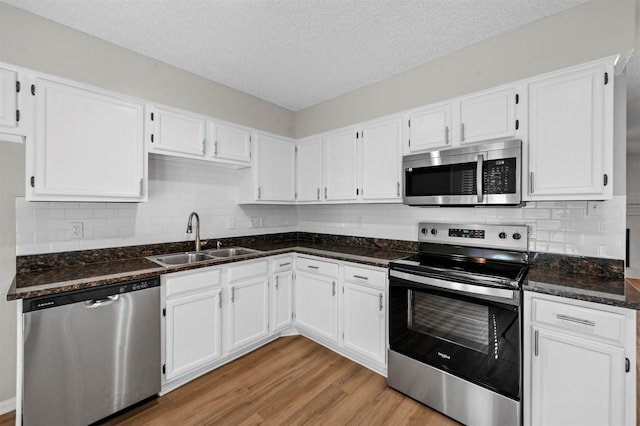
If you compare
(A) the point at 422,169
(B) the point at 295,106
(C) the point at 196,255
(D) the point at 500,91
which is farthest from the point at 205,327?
(D) the point at 500,91

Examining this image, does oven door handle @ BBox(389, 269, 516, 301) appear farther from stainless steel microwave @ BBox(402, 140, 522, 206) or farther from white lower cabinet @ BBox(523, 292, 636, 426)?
stainless steel microwave @ BBox(402, 140, 522, 206)

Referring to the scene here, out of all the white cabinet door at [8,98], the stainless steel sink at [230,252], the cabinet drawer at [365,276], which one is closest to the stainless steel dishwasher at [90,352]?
the stainless steel sink at [230,252]

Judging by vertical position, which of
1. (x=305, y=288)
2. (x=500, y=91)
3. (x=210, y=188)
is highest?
(x=500, y=91)

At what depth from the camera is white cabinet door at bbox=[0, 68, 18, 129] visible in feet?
5.52

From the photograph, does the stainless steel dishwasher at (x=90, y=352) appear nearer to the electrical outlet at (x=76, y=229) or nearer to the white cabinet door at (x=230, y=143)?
the electrical outlet at (x=76, y=229)

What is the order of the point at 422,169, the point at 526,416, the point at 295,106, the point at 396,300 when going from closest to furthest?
the point at 526,416 → the point at 396,300 → the point at 422,169 → the point at 295,106

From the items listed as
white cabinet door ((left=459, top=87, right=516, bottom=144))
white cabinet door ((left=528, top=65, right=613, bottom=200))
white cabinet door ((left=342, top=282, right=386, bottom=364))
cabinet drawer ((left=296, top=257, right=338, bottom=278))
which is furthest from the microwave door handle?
cabinet drawer ((left=296, top=257, right=338, bottom=278))

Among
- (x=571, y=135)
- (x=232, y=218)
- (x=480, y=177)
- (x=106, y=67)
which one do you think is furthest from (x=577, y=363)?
(x=106, y=67)

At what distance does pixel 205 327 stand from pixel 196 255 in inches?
29.7

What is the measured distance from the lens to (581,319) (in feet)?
4.87

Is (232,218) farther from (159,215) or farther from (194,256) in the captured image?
(159,215)

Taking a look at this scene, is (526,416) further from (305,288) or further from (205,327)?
(205,327)

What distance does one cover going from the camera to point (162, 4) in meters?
1.80

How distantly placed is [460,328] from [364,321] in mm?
810
